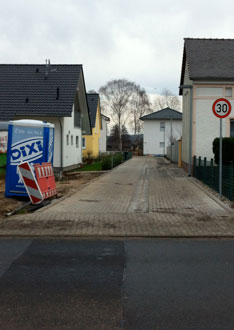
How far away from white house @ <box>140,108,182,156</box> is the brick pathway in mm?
59558

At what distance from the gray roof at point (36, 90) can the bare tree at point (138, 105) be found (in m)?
57.1

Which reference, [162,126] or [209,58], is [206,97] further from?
[162,126]

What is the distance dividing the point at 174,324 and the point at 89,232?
13.6 ft

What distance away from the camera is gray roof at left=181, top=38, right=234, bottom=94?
2247 cm

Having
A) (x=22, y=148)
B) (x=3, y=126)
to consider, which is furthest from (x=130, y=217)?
(x=3, y=126)

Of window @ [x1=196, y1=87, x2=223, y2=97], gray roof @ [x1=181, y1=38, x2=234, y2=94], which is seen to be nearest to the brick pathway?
window @ [x1=196, y1=87, x2=223, y2=97]

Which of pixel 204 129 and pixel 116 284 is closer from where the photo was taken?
pixel 116 284

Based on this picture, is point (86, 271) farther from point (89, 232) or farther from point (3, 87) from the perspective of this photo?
point (3, 87)

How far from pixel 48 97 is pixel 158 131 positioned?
5031 centimetres

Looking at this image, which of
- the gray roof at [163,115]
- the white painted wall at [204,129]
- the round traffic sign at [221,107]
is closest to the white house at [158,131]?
the gray roof at [163,115]

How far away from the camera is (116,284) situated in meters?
4.96

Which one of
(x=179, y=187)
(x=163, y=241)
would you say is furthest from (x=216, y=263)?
(x=179, y=187)

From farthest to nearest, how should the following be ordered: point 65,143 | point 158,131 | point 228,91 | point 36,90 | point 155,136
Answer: point 158,131 < point 155,136 < point 65,143 < point 36,90 < point 228,91

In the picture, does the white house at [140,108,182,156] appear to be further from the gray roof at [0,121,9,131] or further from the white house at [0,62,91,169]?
the gray roof at [0,121,9,131]
